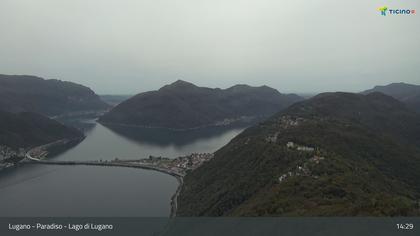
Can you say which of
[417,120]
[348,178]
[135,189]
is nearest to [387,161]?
[348,178]

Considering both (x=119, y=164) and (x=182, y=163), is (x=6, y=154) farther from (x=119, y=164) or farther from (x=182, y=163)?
(x=182, y=163)

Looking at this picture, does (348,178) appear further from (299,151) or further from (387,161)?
(387,161)

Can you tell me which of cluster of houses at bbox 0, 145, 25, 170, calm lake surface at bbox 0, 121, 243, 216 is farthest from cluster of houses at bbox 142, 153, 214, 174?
cluster of houses at bbox 0, 145, 25, 170

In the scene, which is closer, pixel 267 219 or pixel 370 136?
pixel 267 219

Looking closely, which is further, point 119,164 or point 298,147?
point 119,164

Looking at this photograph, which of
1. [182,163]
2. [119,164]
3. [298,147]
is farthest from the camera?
[119,164]

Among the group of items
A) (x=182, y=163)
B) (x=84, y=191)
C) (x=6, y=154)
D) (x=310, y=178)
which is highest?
(x=6, y=154)

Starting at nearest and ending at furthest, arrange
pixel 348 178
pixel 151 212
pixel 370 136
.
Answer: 1. pixel 348 178
2. pixel 151 212
3. pixel 370 136

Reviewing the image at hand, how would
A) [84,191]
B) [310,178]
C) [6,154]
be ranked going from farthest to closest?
[6,154] → [84,191] → [310,178]

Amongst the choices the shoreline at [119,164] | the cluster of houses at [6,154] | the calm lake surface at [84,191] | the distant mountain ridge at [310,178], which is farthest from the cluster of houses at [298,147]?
the cluster of houses at [6,154]

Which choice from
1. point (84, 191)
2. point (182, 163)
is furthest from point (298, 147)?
point (84, 191)
